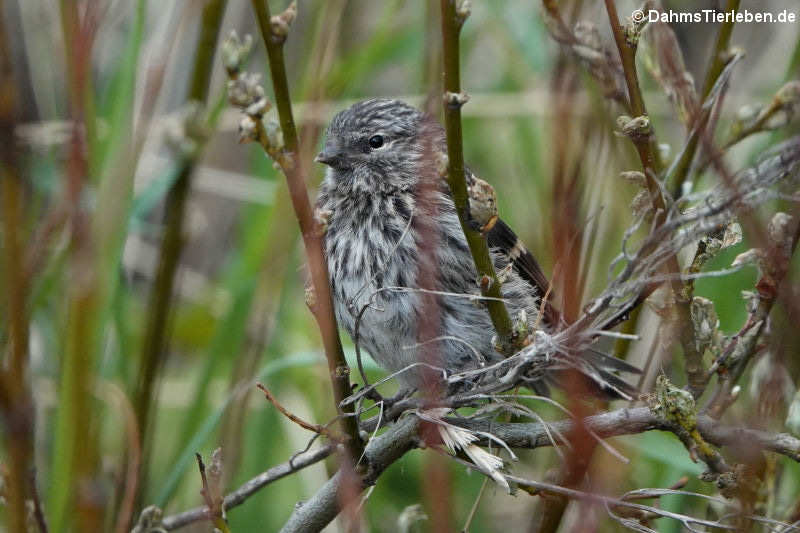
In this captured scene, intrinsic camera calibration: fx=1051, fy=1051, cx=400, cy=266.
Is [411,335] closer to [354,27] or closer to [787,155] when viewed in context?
[787,155]

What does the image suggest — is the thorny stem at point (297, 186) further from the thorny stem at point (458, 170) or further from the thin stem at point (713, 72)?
the thin stem at point (713, 72)

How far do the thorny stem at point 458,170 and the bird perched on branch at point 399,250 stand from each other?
1.69 feet

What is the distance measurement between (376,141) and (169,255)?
1217 millimetres

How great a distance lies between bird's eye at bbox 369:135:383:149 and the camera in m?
2.92

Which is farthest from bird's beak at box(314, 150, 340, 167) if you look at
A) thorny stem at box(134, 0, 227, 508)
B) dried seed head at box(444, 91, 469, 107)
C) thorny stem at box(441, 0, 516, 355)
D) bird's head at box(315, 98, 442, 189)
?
dried seed head at box(444, 91, 469, 107)

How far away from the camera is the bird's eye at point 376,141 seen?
115 inches

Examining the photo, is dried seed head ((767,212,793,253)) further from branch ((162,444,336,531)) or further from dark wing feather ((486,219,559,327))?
dark wing feather ((486,219,559,327))

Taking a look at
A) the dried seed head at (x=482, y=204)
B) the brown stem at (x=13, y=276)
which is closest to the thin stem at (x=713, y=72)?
the dried seed head at (x=482, y=204)

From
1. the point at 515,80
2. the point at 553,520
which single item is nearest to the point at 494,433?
the point at 553,520

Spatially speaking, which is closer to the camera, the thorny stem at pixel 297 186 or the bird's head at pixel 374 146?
the thorny stem at pixel 297 186

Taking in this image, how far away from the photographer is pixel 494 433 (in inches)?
74.4

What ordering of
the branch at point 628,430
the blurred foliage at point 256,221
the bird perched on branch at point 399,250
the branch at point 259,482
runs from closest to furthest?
the branch at point 628,430 < the branch at point 259,482 < the blurred foliage at point 256,221 < the bird perched on branch at point 399,250

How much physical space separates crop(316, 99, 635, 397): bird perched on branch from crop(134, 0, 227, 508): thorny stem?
0.59 metres

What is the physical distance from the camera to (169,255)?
1802mm
